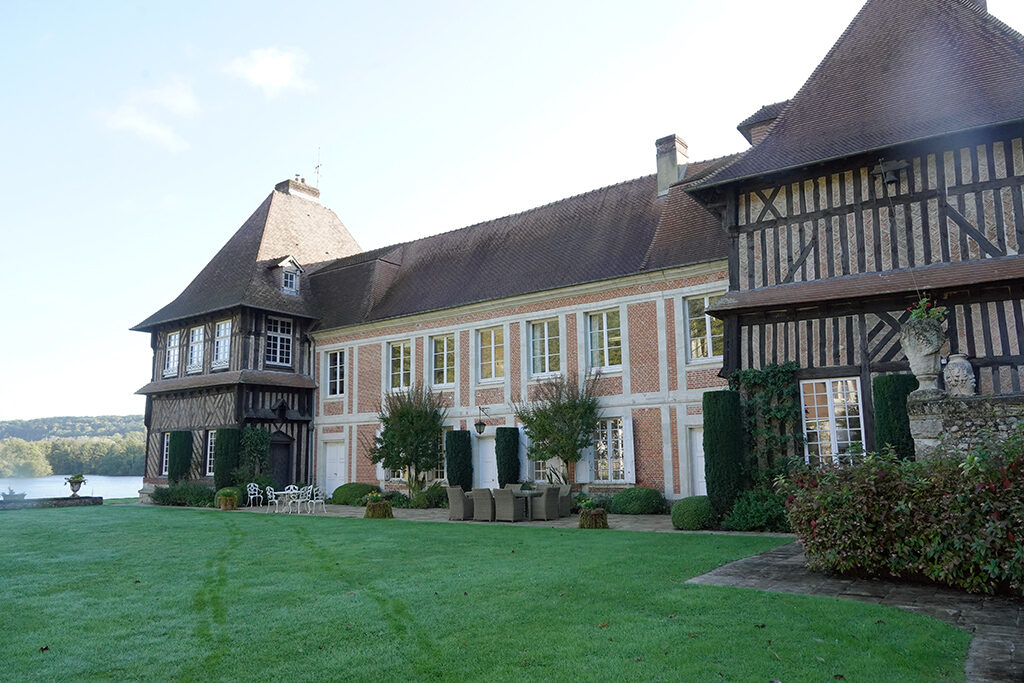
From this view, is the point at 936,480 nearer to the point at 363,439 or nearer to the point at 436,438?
the point at 436,438

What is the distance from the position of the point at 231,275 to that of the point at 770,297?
16849 millimetres

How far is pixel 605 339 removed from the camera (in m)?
15.8

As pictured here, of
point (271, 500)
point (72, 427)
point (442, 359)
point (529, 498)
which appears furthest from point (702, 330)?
point (72, 427)

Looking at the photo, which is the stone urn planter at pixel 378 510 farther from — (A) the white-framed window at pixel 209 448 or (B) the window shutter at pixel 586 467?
(A) the white-framed window at pixel 209 448

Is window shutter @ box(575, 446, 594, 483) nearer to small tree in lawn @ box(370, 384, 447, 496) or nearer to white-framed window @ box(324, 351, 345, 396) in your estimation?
small tree in lawn @ box(370, 384, 447, 496)

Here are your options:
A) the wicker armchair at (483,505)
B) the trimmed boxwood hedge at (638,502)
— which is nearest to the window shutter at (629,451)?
the trimmed boxwood hedge at (638,502)

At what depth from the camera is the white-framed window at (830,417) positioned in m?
10.6

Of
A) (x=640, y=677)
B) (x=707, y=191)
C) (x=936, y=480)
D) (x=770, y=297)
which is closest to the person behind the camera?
(x=640, y=677)

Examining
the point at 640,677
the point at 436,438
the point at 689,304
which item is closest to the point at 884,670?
the point at 640,677

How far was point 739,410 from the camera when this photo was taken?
37.1 ft

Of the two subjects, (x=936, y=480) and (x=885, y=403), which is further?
(x=885, y=403)

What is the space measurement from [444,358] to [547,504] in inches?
259

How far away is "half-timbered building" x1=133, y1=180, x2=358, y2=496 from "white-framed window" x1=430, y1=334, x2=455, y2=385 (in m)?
4.51

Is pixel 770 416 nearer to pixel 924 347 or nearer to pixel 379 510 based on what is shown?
pixel 924 347
